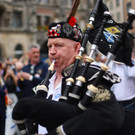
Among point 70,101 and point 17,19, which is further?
point 17,19

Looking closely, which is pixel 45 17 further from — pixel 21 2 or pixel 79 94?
pixel 79 94

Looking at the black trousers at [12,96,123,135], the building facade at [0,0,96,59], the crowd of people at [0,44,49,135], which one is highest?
the black trousers at [12,96,123,135]

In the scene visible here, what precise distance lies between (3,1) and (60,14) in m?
8.38

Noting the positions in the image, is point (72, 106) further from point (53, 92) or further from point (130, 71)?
point (130, 71)

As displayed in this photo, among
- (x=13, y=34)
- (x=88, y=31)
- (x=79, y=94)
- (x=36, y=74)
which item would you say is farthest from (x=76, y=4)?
(x=13, y=34)

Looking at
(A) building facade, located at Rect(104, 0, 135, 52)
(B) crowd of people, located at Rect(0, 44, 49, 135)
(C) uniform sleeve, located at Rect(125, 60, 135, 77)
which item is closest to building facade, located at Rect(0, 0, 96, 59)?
(A) building facade, located at Rect(104, 0, 135, 52)

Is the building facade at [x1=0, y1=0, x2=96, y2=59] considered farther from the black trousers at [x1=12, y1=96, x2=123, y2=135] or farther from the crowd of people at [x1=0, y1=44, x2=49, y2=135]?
the black trousers at [x1=12, y1=96, x2=123, y2=135]

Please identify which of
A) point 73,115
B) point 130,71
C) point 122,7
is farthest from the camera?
point 122,7

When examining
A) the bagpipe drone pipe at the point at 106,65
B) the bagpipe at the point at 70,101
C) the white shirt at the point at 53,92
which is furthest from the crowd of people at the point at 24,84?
the bagpipe drone pipe at the point at 106,65

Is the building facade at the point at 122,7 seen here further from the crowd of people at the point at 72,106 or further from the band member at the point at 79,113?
the band member at the point at 79,113

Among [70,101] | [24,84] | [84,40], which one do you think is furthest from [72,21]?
[24,84]

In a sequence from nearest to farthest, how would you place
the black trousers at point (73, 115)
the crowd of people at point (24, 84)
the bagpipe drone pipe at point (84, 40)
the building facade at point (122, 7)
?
the black trousers at point (73, 115), the bagpipe drone pipe at point (84, 40), the building facade at point (122, 7), the crowd of people at point (24, 84)

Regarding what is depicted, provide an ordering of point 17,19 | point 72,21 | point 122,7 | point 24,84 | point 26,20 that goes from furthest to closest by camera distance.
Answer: point 17,19 < point 26,20 < point 122,7 < point 24,84 < point 72,21

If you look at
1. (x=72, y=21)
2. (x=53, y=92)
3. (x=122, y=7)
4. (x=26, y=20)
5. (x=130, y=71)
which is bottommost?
(x=26, y=20)
